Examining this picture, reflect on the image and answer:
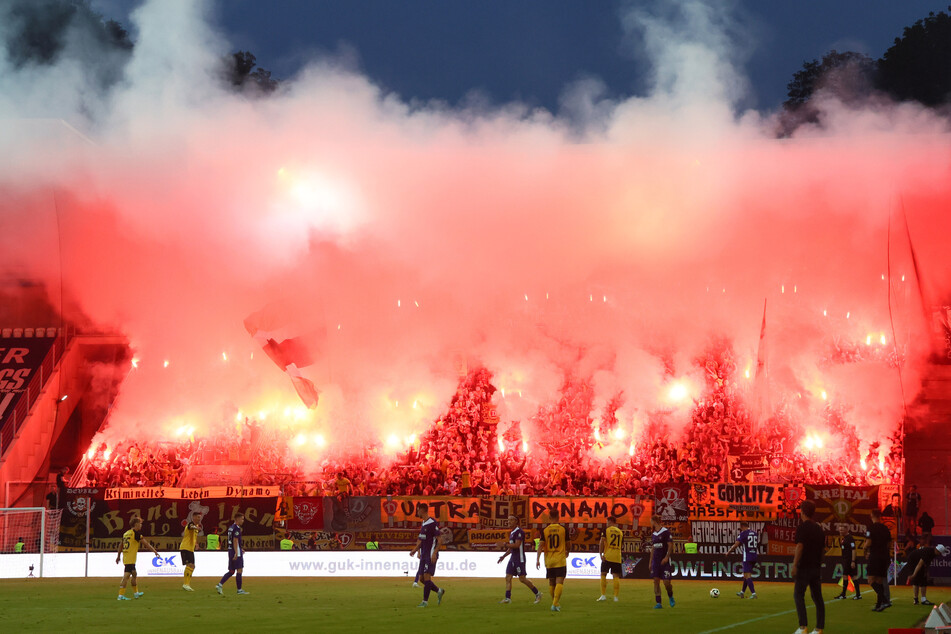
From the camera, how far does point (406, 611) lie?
18234mm

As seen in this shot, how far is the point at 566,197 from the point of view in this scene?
37.2 metres

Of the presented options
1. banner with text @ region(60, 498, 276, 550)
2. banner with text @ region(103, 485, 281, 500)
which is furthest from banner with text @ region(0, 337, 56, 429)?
banner with text @ region(60, 498, 276, 550)

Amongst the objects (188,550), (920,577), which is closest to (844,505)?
(920,577)

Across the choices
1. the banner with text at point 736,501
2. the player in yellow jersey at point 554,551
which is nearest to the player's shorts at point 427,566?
the player in yellow jersey at point 554,551

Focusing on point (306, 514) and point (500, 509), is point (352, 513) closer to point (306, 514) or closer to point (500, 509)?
point (306, 514)

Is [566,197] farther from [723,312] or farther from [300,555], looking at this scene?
[300,555]

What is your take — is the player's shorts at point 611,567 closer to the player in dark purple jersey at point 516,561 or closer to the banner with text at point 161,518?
the player in dark purple jersey at point 516,561

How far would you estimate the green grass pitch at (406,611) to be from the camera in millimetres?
15594

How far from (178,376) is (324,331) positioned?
20.1 ft

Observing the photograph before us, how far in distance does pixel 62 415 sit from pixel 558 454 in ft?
61.7

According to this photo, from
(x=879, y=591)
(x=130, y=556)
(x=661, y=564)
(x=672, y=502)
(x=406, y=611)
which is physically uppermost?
(x=672, y=502)

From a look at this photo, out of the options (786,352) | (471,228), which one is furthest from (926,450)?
(471,228)

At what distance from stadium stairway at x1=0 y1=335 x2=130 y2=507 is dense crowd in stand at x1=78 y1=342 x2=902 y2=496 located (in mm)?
2006

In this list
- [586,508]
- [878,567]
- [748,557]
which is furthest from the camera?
[586,508]
